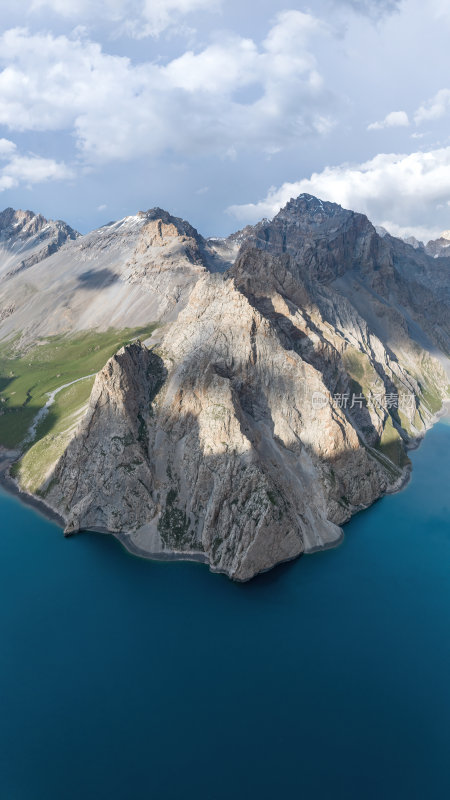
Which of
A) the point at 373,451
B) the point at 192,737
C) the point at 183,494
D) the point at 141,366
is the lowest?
the point at 192,737

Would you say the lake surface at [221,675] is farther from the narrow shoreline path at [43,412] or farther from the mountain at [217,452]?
the narrow shoreline path at [43,412]

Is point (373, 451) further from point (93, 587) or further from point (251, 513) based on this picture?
point (93, 587)

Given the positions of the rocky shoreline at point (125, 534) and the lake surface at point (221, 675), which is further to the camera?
the rocky shoreline at point (125, 534)

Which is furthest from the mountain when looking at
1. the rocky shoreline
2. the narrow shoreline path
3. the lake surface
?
the narrow shoreline path

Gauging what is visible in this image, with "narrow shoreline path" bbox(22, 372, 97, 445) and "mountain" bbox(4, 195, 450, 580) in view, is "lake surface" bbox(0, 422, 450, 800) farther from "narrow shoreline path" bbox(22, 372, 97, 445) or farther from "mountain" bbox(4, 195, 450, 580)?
"narrow shoreline path" bbox(22, 372, 97, 445)

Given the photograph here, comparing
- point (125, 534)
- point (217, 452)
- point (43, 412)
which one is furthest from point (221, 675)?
point (43, 412)

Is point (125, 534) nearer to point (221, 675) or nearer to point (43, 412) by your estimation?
point (221, 675)

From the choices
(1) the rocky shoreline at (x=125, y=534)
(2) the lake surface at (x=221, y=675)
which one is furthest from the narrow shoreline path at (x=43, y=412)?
(2) the lake surface at (x=221, y=675)

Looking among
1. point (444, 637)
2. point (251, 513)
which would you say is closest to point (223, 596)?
point (251, 513)
